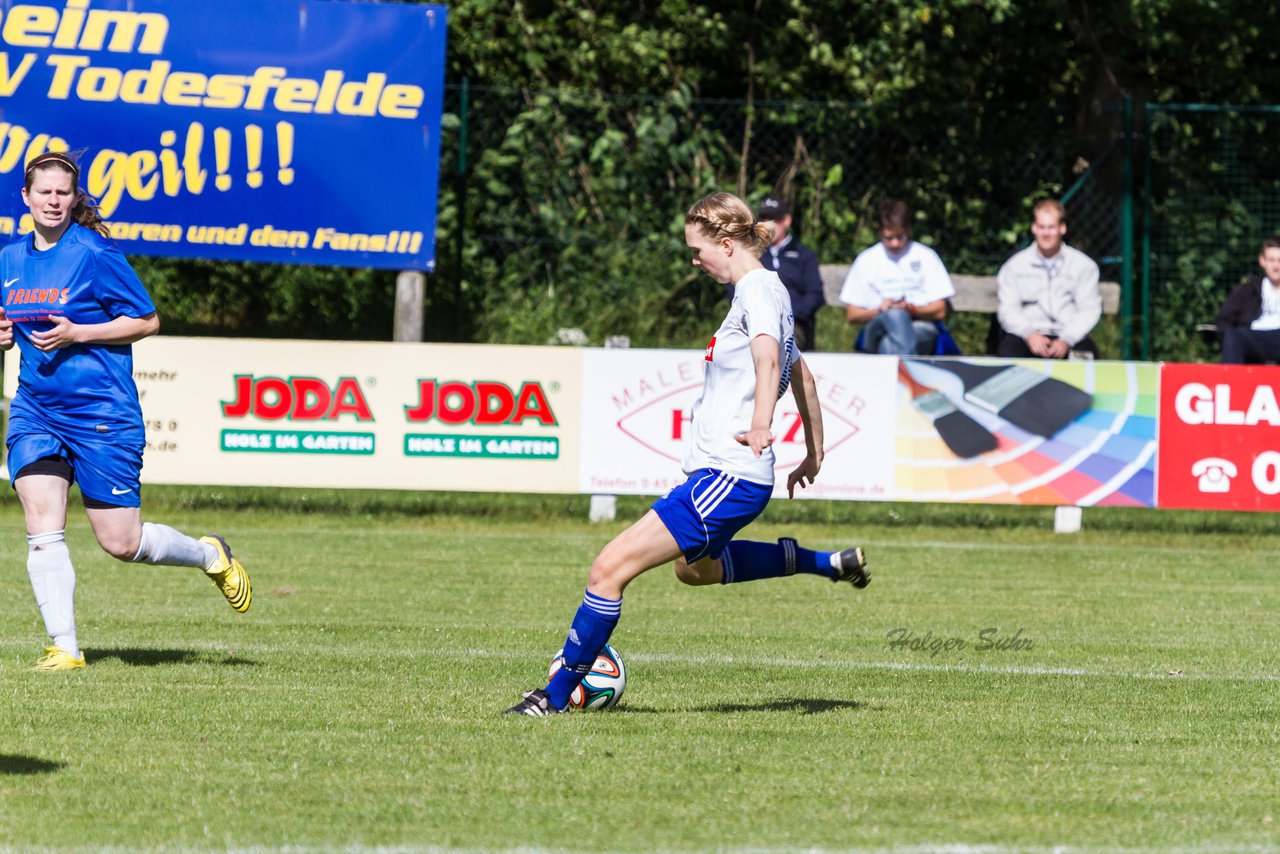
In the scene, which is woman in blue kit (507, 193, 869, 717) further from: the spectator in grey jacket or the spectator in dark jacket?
the spectator in dark jacket

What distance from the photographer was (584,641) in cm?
627

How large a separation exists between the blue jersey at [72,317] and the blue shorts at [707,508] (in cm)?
233

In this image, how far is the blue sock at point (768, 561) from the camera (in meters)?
6.74

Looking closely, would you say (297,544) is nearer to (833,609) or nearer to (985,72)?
(833,609)

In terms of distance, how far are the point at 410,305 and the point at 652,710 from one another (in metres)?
9.02

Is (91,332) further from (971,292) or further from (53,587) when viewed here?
(971,292)

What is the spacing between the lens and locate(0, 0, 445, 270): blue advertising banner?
14.8 metres

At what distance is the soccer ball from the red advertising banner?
742cm

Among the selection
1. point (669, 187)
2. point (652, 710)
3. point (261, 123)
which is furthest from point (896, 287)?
point (652, 710)

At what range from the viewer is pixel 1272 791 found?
5.34 m

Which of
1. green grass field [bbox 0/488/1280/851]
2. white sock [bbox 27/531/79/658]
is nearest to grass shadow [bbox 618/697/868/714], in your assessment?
green grass field [bbox 0/488/1280/851]

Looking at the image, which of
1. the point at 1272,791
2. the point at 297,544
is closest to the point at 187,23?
the point at 297,544

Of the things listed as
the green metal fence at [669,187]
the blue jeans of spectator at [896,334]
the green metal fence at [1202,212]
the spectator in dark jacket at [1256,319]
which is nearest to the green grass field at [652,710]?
the blue jeans of spectator at [896,334]

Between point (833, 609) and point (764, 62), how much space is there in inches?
430
